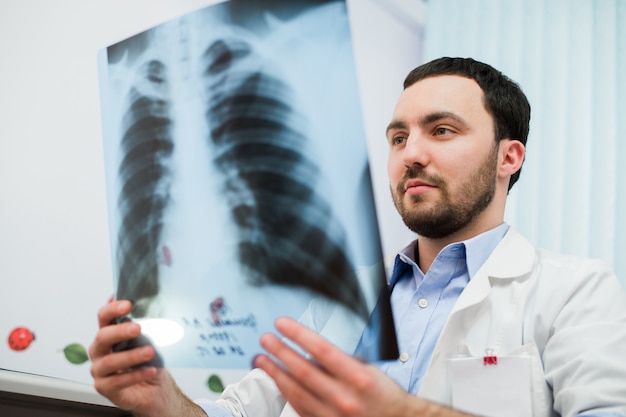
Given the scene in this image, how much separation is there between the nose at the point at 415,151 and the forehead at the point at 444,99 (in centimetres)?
4

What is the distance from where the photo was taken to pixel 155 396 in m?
0.90

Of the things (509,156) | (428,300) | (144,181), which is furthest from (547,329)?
(144,181)

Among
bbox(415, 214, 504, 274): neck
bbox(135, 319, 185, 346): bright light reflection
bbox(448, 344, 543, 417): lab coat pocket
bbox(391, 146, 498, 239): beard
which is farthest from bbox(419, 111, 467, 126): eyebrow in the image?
bbox(135, 319, 185, 346): bright light reflection

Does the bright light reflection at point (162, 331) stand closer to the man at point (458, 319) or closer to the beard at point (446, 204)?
the man at point (458, 319)

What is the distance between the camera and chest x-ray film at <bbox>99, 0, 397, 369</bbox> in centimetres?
68

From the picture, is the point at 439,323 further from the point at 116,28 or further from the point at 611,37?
the point at 611,37

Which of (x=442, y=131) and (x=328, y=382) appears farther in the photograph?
(x=442, y=131)

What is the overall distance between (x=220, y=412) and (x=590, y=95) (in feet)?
4.84

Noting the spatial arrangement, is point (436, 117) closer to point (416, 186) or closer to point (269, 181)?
point (416, 186)

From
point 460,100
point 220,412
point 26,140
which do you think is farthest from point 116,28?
point 220,412

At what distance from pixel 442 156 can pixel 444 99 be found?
0.42ft

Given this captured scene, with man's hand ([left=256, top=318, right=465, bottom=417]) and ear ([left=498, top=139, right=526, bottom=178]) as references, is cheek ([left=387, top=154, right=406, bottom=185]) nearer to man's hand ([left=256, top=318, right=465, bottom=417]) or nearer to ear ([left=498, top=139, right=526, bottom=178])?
ear ([left=498, top=139, right=526, bottom=178])

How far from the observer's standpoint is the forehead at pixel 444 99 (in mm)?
1211

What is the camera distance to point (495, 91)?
1308 mm
